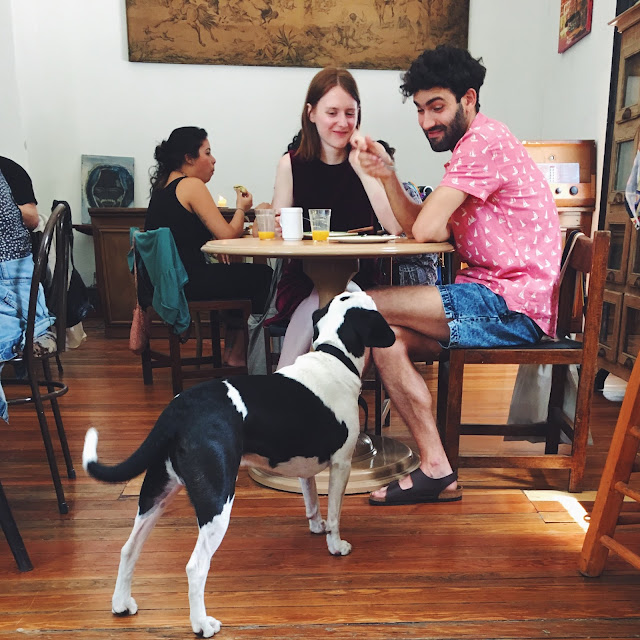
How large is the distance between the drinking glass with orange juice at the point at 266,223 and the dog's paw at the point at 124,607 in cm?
117

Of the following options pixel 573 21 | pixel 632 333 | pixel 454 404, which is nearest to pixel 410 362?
pixel 454 404

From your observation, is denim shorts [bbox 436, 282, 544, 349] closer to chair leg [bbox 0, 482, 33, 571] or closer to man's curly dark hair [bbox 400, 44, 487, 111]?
man's curly dark hair [bbox 400, 44, 487, 111]

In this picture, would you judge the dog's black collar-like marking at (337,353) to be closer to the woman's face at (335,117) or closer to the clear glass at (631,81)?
the woman's face at (335,117)

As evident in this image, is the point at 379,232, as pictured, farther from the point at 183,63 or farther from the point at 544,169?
the point at 183,63

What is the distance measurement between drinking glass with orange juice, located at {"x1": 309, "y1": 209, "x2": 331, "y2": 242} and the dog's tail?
2.91 ft

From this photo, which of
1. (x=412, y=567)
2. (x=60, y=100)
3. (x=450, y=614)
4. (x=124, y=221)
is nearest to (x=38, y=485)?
(x=412, y=567)

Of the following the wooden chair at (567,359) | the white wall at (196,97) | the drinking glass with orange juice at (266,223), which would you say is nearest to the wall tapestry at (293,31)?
the white wall at (196,97)

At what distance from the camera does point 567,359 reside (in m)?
1.76

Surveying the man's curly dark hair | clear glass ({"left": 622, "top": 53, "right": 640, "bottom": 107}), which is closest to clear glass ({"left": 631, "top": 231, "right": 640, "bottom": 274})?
clear glass ({"left": 622, "top": 53, "right": 640, "bottom": 107})

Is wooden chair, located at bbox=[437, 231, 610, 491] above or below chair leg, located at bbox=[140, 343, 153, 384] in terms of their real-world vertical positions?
above

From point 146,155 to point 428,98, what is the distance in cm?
323

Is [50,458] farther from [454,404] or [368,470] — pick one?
[454,404]

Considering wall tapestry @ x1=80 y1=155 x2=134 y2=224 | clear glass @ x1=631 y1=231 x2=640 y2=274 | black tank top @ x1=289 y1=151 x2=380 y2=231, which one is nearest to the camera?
black tank top @ x1=289 y1=151 x2=380 y2=231

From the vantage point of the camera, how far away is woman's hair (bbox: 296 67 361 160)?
2105 mm
